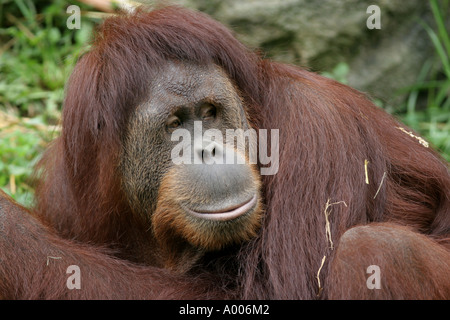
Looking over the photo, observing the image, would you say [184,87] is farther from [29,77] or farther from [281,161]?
[29,77]

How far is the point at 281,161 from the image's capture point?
3.13 m

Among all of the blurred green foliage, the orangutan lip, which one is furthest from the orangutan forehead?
the blurred green foliage

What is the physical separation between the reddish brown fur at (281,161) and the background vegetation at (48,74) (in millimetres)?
1525

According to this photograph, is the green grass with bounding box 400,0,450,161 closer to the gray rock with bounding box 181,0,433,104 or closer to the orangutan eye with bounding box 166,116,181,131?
the gray rock with bounding box 181,0,433,104

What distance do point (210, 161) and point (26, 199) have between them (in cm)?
182

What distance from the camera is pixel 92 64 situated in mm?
3205

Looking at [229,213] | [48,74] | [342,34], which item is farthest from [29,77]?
[229,213]

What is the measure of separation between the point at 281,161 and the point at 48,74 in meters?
3.12

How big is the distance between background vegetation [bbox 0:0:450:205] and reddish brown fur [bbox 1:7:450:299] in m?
1.53

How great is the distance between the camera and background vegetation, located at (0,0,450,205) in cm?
502

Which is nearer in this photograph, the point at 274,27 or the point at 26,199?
the point at 26,199
